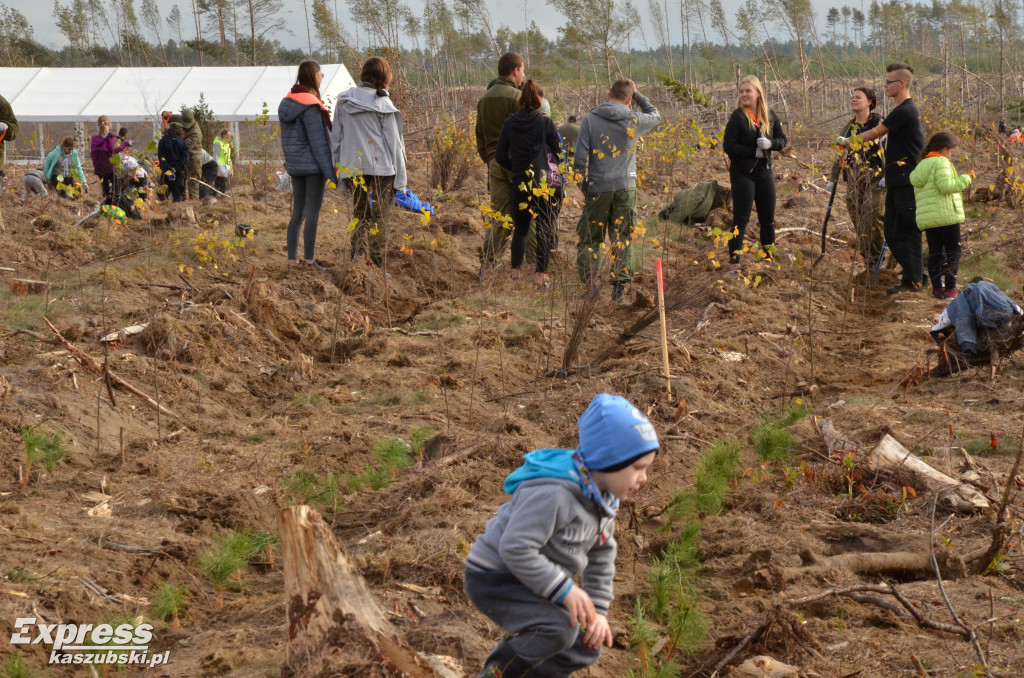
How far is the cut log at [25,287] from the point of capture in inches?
312

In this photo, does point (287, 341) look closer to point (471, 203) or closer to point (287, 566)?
point (287, 566)

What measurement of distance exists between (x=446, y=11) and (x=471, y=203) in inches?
587

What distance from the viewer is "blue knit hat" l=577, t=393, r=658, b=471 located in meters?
2.40

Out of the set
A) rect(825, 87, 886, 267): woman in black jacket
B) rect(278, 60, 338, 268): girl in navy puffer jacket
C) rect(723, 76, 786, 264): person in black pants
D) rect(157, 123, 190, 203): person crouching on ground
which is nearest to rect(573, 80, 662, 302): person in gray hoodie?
rect(723, 76, 786, 264): person in black pants

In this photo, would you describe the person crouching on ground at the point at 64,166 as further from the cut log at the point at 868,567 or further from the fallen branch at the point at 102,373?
the cut log at the point at 868,567

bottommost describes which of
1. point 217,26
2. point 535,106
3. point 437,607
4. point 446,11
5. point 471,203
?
point 437,607

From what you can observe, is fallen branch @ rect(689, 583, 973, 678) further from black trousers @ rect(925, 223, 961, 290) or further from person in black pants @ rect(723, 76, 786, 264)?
black trousers @ rect(925, 223, 961, 290)

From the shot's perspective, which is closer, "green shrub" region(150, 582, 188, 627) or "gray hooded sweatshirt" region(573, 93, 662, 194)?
"green shrub" region(150, 582, 188, 627)

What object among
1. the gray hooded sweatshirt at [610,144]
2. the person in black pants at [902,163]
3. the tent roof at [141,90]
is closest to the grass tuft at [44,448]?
the gray hooded sweatshirt at [610,144]

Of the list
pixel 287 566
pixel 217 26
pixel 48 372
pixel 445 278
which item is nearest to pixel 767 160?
pixel 445 278

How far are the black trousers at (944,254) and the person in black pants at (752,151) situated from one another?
→ 4.39 feet

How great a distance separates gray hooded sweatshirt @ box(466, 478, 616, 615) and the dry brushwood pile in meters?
0.54

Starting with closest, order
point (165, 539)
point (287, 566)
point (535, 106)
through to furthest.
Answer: point (287, 566)
point (165, 539)
point (535, 106)

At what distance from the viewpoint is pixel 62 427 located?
17.0 feet
